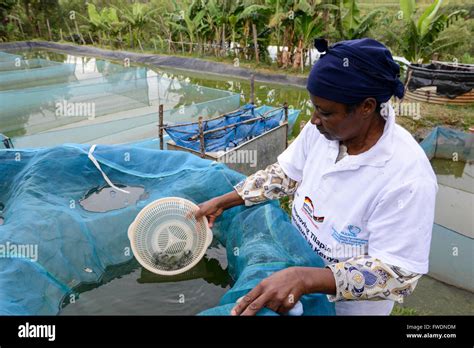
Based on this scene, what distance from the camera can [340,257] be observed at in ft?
4.90

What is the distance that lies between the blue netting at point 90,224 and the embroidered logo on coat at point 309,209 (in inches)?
6.7

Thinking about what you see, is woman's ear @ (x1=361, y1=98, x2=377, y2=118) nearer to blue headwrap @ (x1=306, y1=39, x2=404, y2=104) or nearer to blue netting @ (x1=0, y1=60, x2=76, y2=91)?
blue headwrap @ (x1=306, y1=39, x2=404, y2=104)

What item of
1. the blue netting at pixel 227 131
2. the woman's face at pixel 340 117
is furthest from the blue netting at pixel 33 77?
the woman's face at pixel 340 117

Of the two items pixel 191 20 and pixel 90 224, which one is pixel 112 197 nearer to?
pixel 90 224

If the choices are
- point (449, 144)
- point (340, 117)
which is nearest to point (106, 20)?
point (449, 144)

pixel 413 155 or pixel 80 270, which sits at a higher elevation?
pixel 413 155

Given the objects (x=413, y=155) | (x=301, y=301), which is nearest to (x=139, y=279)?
(x=301, y=301)

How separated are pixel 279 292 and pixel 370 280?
31 cm

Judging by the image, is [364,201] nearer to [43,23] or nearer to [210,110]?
[210,110]

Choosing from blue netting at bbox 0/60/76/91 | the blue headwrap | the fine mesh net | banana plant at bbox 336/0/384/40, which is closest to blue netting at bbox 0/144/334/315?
the blue headwrap

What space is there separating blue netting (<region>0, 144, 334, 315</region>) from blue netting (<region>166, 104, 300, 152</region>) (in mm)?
2743

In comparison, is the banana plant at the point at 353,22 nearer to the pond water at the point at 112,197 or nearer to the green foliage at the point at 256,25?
the green foliage at the point at 256,25

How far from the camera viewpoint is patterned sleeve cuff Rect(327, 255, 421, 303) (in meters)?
1.23
